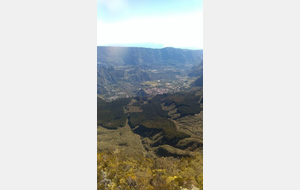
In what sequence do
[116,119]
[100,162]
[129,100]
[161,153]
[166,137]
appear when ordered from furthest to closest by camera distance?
1. [129,100]
2. [116,119]
3. [166,137]
4. [161,153]
5. [100,162]

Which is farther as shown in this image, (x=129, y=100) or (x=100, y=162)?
(x=129, y=100)

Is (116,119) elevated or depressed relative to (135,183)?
depressed

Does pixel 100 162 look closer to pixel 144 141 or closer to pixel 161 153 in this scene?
pixel 161 153

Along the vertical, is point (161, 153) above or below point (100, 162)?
below

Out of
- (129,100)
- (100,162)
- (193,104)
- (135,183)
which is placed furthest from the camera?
(129,100)

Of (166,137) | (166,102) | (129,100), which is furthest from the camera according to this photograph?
(129,100)

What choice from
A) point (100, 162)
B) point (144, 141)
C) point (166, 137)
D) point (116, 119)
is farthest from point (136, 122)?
point (100, 162)

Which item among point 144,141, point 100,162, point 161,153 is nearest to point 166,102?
point 144,141

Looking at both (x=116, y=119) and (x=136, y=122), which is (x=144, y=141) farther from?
(x=116, y=119)
